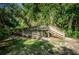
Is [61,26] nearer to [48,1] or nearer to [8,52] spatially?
[48,1]

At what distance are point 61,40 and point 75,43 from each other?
0.17m

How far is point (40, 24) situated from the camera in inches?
115

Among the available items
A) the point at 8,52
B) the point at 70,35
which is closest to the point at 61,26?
the point at 70,35

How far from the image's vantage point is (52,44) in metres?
2.91

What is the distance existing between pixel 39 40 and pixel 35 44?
0.07 m

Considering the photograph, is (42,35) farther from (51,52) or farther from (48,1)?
(48,1)

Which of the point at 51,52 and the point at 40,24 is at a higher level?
the point at 40,24

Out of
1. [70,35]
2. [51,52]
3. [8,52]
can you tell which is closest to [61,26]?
[70,35]

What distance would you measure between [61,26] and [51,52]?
342mm
